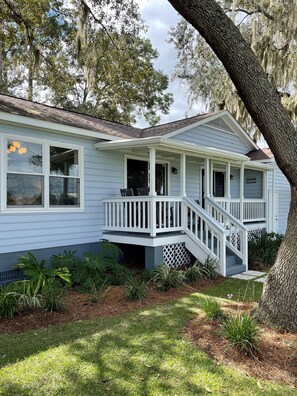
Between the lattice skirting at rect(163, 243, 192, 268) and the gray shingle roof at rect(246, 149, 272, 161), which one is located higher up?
the gray shingle roof at rect(246, 149, 272, 161)

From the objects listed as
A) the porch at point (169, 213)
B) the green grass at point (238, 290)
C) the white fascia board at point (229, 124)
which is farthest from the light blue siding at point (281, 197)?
the green grass at point (238, 290)

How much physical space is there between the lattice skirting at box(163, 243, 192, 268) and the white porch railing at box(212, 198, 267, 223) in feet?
6.84

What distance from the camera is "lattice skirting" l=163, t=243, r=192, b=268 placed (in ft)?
25.4

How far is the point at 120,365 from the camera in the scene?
3.31 m

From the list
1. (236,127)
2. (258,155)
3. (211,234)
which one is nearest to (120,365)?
(211,234)

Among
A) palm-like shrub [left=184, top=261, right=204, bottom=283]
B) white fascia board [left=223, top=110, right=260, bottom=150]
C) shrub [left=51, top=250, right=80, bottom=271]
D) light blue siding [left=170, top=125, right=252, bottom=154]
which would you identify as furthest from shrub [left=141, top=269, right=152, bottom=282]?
white fascia board [left=223, top=110, right=260, bottom=150]

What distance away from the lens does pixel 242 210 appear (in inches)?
411

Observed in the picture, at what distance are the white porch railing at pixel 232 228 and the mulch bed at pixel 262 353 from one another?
4.31m

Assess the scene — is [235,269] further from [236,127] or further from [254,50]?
[254,50]

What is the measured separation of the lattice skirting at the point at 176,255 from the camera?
25.4ft

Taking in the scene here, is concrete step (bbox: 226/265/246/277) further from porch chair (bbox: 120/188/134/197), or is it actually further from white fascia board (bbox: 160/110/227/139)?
white fascia board (bbox: 160/110/227/139)

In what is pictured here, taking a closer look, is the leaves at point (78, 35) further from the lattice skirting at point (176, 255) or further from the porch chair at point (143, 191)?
the lattice skirting at point (176, 255)

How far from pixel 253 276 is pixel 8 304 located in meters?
5.29

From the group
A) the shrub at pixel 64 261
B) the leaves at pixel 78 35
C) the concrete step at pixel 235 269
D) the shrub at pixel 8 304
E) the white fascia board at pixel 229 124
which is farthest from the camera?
the white fascia board at pixel 229 124
